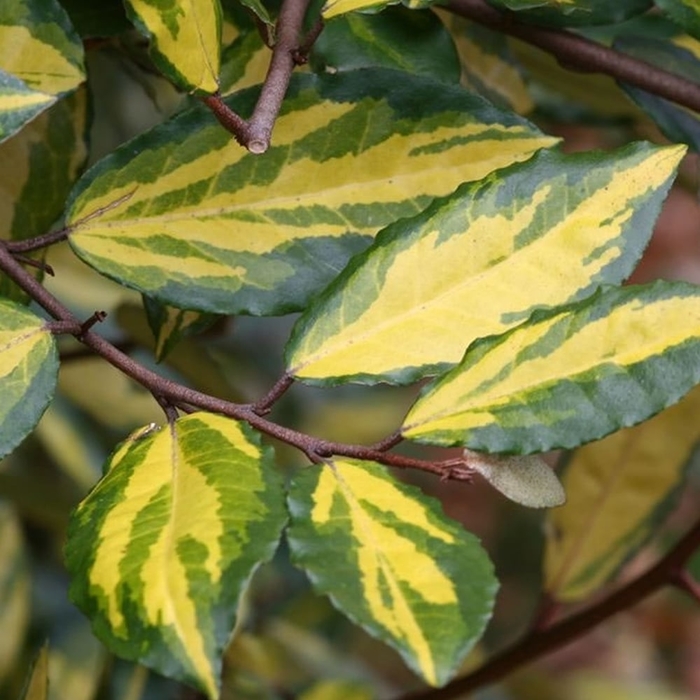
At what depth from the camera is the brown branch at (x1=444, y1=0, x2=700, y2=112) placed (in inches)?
19.3

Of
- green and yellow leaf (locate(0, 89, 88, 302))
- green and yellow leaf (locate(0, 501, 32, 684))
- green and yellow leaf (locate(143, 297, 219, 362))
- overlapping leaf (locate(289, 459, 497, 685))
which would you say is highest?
green and yellow leaf (locate(0, 89, 88, 302))

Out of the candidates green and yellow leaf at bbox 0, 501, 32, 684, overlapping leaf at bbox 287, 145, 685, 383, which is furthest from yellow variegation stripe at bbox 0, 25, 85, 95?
green and yellow leaf at bbox 0, 501, 32, 684

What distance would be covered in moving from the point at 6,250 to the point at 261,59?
0.43 feet

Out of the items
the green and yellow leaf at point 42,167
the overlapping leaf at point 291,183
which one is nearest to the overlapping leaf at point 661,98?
the overlapping leaf at point 291,183

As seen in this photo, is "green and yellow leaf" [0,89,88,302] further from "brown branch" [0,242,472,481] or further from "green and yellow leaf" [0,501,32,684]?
"green and yellow leaf" [0,501,32,684]

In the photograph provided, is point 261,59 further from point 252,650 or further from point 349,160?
point 252,650

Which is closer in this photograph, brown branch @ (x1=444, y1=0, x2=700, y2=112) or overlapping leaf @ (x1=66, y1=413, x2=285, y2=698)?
overlapping leaf @ (x1=66, y1=413, x2=285, y2=698)

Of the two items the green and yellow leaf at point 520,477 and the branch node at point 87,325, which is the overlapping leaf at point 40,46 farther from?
the green and yellow leaf at point 520,477

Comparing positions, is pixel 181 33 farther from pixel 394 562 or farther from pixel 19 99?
pixel 394 562

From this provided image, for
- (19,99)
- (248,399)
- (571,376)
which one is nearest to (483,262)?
(571,376)

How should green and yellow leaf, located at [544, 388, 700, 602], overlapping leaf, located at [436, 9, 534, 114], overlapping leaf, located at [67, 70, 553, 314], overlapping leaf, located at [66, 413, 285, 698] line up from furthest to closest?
green and yellow leaf, located at [544, 388, 700, 602], overlapping leaf, located at [436, 9, 534, 114], overlapping leaf, located at [67, 70, 553, 314], overlapping leaf, located at [66, 413, 285, 698]

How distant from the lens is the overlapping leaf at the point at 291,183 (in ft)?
1.35

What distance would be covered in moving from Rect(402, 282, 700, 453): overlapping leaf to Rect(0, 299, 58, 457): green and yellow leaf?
4.3 inches

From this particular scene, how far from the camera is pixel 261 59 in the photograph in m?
0.47
